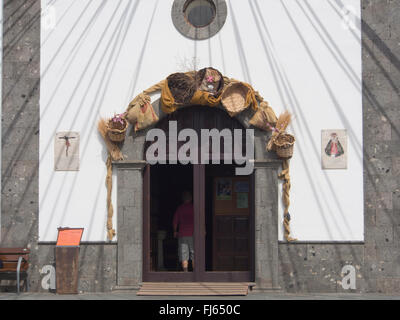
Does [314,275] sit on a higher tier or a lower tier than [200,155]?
lower

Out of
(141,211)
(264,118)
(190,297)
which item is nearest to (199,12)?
(264,118)

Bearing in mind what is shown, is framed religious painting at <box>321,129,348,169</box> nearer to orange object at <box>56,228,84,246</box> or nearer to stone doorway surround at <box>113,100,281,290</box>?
stone doorway surround at <box>113,100,281,290</box>

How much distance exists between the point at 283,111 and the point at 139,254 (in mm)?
3379

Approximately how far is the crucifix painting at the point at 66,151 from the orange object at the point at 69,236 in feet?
3.39

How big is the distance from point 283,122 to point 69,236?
4031mm

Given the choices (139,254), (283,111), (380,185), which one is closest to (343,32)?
(283,111)

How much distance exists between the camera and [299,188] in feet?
41.2

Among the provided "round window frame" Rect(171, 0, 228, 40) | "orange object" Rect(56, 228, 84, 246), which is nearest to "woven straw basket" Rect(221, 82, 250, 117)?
"round window frame" Rect(171, 0, 228, 40)

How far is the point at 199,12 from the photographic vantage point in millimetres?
13125

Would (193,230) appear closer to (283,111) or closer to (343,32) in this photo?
(283,111)

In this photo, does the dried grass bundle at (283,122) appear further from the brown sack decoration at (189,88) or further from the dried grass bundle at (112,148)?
the dried grass bundle at (112,148)

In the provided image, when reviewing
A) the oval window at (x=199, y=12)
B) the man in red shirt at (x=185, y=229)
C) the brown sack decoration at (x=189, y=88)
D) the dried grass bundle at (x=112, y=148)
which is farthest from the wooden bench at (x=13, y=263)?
the oval window at (x=199, y=12)

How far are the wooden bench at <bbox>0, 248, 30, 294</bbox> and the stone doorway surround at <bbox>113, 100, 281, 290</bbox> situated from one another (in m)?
1.57
